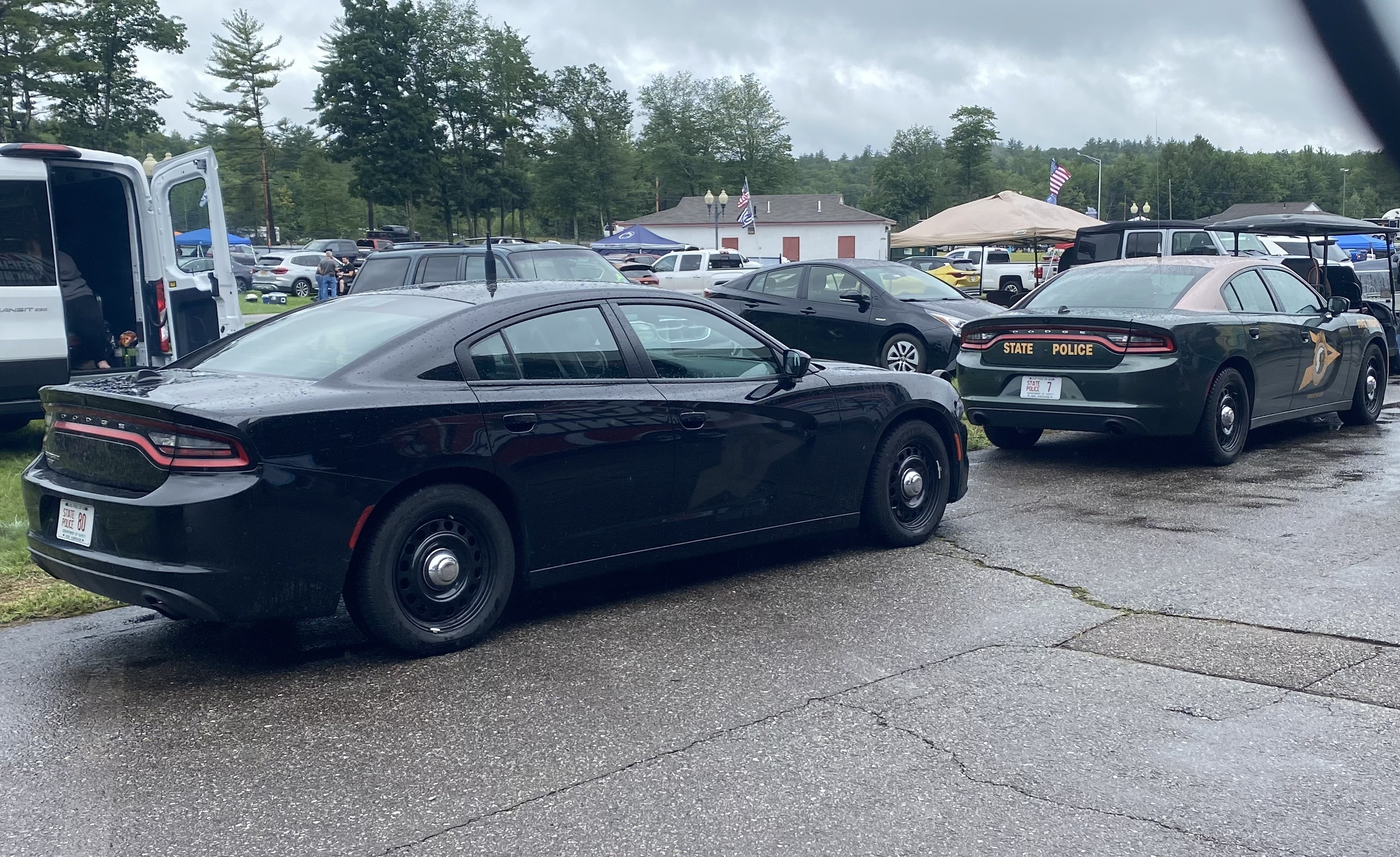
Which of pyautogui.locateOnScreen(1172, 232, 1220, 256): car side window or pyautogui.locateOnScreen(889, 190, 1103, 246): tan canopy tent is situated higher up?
pyautogui.locateOnScreen(889, 190, 1103, 246): tan canopy tent

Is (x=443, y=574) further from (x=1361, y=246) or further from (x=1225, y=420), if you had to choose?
(x=1361, y=246)

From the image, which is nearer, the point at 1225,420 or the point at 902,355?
the point at 1225,420

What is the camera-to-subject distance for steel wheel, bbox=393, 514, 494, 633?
4.90 meters

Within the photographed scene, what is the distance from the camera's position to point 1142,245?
19469 mm

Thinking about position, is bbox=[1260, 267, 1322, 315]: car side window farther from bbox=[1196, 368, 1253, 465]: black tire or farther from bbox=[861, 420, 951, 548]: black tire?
bbox=[861, 420, 951, 548]: black tire

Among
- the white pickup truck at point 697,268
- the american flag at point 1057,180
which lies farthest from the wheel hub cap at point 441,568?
the american flag at point 1057,180

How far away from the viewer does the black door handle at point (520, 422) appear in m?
5.17

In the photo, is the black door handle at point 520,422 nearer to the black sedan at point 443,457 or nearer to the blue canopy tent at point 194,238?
the black sedan at point 443,457

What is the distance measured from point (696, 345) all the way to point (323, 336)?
5.64ft

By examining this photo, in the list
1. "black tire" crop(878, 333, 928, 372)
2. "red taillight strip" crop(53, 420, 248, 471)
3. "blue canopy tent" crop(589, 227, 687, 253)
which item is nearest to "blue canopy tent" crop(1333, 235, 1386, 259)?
"blue canopy tent" crop(589, 227, 687, 253)

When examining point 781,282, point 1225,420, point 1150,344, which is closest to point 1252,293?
point 1225,420

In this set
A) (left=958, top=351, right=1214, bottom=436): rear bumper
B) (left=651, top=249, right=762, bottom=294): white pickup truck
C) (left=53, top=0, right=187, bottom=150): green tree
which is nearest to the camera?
(left=958, top=351, right=1214, bottom=436): rear bumper

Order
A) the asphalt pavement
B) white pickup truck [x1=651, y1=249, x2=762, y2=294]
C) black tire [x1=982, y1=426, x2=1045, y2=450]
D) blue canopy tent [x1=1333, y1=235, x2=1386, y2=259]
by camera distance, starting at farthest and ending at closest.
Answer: blue canopy tent [x1=1333, y1=235, x2=1386, y2=259] < white pickup truck [x1=651, y1=249, x2=762, y2=294] < black tire [x1=982, y1=426, x2=1045, y2=450] < the asphalt pavement

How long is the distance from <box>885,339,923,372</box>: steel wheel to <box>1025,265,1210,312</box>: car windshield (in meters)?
4.25
